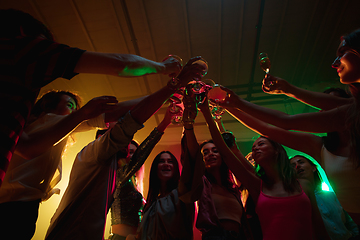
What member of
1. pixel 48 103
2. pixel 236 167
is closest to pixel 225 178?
pixel 236 167

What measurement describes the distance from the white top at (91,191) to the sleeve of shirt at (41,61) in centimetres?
55

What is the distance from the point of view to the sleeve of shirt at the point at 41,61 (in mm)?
778

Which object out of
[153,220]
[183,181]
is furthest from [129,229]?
[183,181]

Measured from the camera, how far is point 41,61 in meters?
0.79

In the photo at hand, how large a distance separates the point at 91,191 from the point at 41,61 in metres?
0.80

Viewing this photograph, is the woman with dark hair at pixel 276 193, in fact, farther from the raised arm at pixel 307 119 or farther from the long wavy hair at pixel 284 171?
the raised arm at pixel 307 119

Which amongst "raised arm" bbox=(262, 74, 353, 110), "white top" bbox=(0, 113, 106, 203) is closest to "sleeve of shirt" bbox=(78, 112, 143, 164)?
"white top" bbox=(0, 113, 106, 203)

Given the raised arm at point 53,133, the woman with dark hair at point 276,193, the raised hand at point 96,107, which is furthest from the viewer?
the woman with dark hair at point 276,193

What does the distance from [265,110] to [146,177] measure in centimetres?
542

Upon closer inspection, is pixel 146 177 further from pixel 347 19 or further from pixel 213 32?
pixel 347 19

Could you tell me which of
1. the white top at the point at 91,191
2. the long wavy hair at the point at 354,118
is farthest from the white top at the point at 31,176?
the long wavy hair at the point at 354,118

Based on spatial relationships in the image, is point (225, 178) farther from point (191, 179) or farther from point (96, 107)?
point (96, 107)

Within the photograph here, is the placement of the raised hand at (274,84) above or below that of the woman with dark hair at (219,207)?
above

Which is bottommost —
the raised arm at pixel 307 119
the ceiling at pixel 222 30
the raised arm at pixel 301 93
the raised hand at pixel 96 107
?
the raised hand at pixel 96 107
